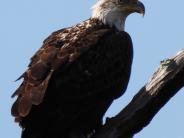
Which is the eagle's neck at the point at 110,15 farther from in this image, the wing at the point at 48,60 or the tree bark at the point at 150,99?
the tree bark at the point at 150,99

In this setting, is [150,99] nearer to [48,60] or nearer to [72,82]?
[72,82]

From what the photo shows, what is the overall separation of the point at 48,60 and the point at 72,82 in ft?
1.39

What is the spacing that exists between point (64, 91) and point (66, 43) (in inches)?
38.2

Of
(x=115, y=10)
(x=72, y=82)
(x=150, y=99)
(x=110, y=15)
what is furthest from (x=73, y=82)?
(x=115, y=10)

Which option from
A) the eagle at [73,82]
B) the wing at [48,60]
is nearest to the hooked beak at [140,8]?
the eagle at [73,82]

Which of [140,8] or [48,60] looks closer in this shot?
[48,60]

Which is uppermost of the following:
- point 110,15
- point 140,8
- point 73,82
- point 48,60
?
point 48,60

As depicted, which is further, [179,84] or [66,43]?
[66,43]

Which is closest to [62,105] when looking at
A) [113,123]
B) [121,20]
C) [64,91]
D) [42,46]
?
[64,91]

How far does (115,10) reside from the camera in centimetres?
991

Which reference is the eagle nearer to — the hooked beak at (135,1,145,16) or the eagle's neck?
the eagle's neck

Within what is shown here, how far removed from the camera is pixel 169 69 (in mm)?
6965

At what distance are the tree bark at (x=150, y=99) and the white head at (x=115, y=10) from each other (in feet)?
8.71

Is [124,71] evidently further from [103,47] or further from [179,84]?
[179,84]
